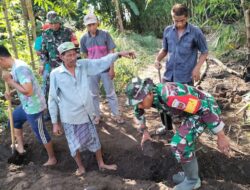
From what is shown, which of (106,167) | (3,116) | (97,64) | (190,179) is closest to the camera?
(190,179)

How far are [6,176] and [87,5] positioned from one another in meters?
9.20

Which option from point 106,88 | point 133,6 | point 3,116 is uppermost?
point 133,6

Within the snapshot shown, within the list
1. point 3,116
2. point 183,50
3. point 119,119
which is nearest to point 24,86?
point 183,50

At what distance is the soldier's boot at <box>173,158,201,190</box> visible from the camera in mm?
3422

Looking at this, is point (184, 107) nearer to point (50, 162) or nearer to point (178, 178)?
point (178, 178)

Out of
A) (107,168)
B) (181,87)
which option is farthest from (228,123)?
(181,87)

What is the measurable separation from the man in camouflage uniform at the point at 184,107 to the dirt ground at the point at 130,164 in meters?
0.70

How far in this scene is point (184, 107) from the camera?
2.99 m

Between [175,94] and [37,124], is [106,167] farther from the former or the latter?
[175,94]

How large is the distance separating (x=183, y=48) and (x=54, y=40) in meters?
1.93

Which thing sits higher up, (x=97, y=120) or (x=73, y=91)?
(x=73, y=91)

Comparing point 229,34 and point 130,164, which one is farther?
point 229,34

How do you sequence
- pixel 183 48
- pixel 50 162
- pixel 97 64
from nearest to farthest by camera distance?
pixel 97 64
pixel 183 48
pixel 50 162

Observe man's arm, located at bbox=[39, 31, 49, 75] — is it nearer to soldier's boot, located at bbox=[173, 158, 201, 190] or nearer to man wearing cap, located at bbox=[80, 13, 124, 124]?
man wearing cap, located at bbox=[80, 13, 124, 124]
